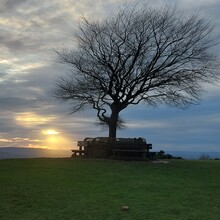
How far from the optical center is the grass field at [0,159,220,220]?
30.8 feet

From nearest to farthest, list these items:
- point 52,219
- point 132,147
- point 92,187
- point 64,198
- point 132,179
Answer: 1. point 52,219
2. point 64,198
3. point 92,187
4. point 132,179
5. point 132,147

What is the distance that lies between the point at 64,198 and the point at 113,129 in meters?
15.8

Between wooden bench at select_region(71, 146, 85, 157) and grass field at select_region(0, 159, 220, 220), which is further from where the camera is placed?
wooden bench at select_region(71, 146, 85, 157)

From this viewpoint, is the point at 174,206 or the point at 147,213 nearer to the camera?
the point at 147,213

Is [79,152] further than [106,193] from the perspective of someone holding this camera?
Yes

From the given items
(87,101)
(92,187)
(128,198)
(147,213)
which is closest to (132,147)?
(87,101)

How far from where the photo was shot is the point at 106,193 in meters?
11.9

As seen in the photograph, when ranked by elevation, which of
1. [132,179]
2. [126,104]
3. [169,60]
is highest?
[169,60]

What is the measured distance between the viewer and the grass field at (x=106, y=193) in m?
9.38

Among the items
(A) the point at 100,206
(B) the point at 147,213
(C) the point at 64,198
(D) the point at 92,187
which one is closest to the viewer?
(B) the point at 147,213

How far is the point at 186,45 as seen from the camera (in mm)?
26516

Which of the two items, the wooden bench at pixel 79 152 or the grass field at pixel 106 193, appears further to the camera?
the wooden bench at pixel 79 152

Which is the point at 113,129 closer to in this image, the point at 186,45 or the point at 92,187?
the point at 186,45

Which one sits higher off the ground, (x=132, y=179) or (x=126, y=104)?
(x=126, y=104)
